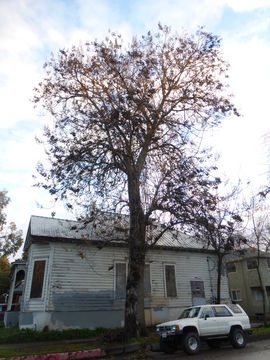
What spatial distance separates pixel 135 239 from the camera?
13.9m

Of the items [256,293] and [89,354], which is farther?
[256,293]

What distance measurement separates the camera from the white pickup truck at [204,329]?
430 inches

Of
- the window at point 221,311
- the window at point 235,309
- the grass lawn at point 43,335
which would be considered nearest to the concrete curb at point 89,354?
the grass lawn at point 43,335

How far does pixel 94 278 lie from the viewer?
717 inches

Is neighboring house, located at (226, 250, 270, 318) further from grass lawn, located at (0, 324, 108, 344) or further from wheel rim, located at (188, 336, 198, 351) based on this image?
wheel rim, located at (188, 336, 198, 351)

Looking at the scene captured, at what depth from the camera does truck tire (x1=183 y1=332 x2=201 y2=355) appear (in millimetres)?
10695

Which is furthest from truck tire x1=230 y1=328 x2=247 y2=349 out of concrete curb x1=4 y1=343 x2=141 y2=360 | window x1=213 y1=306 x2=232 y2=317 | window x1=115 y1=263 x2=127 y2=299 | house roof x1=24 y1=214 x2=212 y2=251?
window x1=115 y1=263 x2=127 y2=299

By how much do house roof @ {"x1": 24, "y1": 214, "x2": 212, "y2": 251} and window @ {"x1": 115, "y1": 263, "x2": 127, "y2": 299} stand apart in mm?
1565

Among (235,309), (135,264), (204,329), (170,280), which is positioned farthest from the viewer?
(170,280)

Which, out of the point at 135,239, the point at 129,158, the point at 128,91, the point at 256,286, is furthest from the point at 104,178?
the point at 256,286

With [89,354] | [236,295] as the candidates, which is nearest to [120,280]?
[89,354]

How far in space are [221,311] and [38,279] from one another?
9984 mm

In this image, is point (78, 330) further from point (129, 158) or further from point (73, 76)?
point (73, 76)

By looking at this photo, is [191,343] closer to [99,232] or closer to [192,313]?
[192,313]
